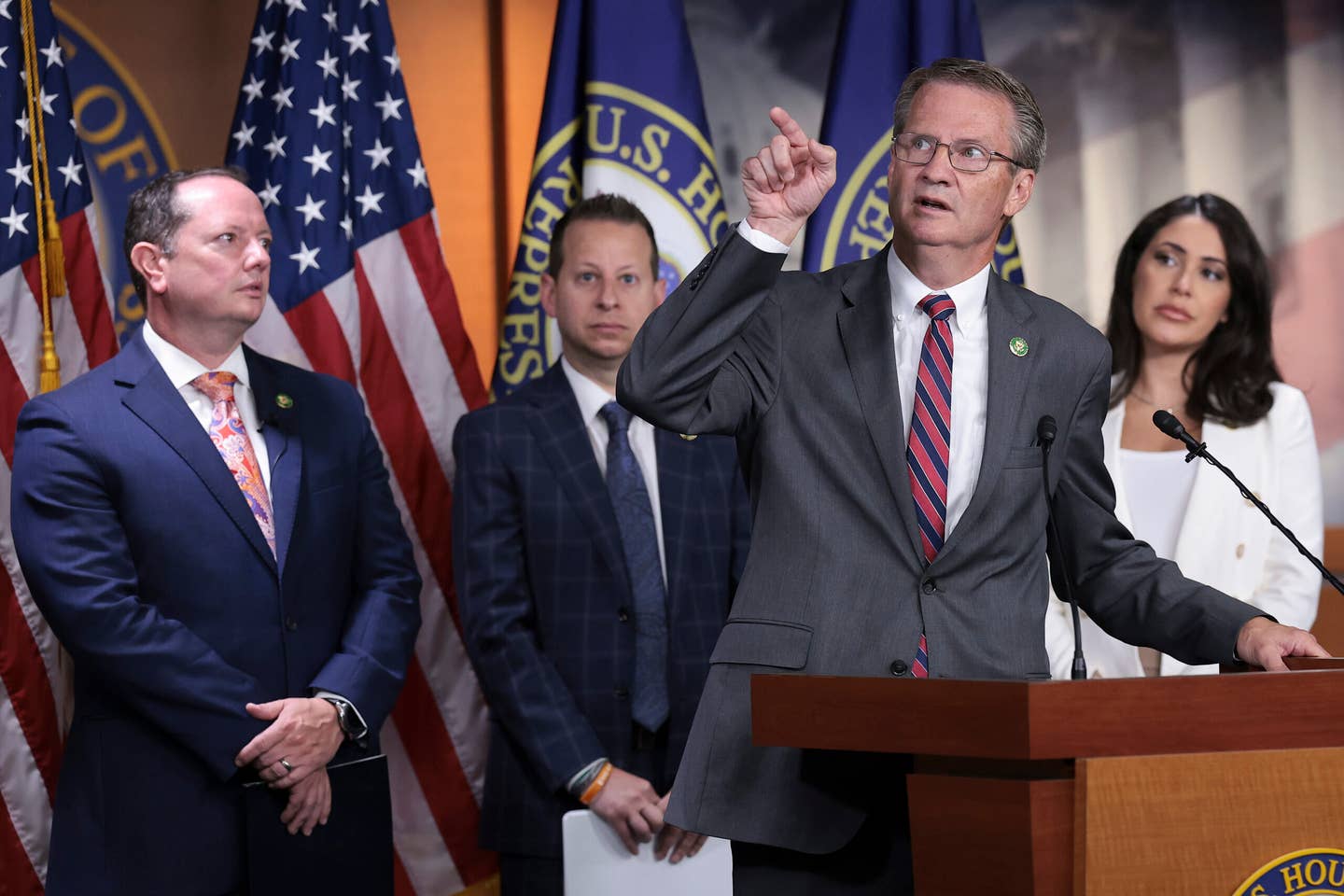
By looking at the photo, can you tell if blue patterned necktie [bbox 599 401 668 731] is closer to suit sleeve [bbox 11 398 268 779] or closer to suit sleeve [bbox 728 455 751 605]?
suit sleeve [bbox 728 455 751 605]

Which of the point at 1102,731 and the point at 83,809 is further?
the point at 83,809

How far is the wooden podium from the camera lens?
137 cm

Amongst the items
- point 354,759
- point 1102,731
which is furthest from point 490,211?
point 1102,731

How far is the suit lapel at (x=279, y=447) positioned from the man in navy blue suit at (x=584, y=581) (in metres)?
0.43

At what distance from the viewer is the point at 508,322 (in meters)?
3.77

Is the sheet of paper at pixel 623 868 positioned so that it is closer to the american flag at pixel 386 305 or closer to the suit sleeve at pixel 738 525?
the suit sleeve at pixel 738 525

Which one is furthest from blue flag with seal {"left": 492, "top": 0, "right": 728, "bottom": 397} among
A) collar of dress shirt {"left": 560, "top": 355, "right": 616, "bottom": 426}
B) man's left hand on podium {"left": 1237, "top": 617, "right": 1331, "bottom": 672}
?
man's left hand on podium {"left": 1237, "top": 617, "right": 1331, "bottom": 672}

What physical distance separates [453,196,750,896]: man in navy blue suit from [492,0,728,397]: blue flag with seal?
563mm

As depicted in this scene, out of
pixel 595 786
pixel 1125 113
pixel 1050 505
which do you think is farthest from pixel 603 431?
pixel 1125 113

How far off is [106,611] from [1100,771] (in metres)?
1.74

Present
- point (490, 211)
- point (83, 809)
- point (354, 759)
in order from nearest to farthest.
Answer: point (83, 809)
point (354, 759)
point (490, 211)

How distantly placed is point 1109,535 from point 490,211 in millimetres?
2704

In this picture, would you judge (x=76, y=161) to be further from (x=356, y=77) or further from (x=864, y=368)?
(x=864, y=368)

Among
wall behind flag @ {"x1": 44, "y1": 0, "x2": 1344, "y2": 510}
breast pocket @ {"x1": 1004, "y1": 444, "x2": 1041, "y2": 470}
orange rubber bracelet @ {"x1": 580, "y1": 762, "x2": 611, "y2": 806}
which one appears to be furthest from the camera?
wall behind flag @ {"x1": 44, "y1": 0, "x2": 1344, "y2": 510}
